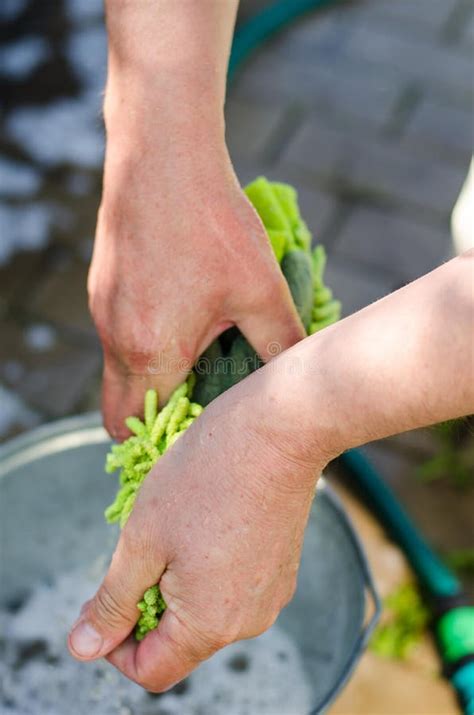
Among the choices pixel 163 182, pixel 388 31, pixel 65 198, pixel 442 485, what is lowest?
pixel 442 485

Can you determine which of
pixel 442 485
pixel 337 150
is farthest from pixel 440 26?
pixel 442 485

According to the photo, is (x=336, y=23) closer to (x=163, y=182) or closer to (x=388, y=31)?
(x=388, y=31)

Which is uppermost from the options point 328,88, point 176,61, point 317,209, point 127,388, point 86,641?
point 176,61

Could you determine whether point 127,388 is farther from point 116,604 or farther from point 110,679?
point 110,679

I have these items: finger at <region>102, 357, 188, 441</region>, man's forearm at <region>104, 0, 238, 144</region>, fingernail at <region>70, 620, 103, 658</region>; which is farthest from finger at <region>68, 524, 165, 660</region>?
man's forearm at <region>104, 0, 238, 144</region>

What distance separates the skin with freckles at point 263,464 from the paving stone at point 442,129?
1650 mm

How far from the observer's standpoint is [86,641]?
88cm

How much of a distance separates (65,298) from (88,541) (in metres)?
0.82

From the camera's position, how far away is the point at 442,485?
1.67m

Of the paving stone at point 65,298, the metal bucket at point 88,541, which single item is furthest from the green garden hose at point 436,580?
the paving stone at point 65,298

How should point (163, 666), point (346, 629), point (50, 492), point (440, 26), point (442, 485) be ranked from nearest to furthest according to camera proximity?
1. point (163, 666)
2. point (346, 629)
3. point (50, 492)
4. point (442, 485)
5. point (440, 26)

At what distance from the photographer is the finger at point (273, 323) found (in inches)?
35.6

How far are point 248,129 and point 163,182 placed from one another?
145 centimetres

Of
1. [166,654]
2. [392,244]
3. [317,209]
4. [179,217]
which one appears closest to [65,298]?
[317,209]
